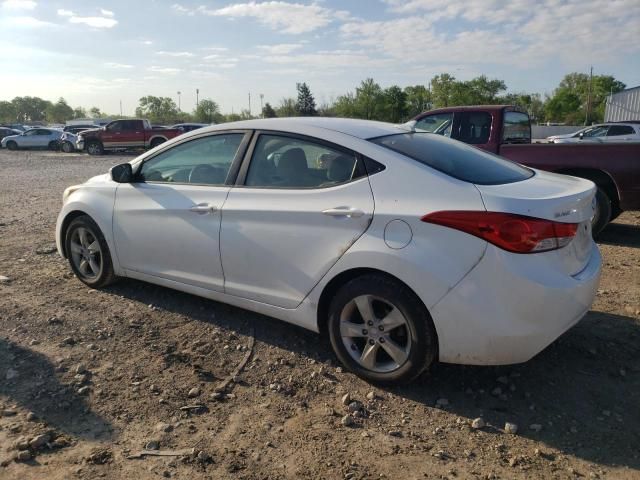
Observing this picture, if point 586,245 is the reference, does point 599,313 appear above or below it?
below

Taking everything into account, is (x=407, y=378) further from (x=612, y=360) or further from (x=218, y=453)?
(x=612, y=360)

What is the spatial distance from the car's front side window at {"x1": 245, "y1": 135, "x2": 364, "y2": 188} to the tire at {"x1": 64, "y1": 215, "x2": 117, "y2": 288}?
1772 millimetres

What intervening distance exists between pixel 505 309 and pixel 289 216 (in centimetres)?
144

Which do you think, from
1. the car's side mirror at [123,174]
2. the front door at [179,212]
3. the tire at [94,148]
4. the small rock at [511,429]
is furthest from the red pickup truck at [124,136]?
the small rock at [511,429]

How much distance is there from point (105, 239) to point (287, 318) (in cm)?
204

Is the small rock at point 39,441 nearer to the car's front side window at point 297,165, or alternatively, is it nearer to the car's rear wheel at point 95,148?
the car's front side window at point 297,165

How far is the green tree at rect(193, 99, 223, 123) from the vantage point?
326ft

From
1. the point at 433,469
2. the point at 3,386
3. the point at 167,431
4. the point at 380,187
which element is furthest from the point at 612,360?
the point at 3,386

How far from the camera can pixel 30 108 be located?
141 m

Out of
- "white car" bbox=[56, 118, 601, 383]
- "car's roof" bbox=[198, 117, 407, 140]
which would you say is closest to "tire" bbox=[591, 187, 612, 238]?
"white car" bbox=[56, 118, 601, 383]

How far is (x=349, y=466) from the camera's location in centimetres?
263

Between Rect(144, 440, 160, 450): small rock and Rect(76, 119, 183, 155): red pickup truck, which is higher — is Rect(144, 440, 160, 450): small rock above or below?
below

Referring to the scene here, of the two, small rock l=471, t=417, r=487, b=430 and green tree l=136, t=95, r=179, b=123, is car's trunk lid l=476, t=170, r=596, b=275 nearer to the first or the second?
small rock l=471, t=417, r=487, b=430

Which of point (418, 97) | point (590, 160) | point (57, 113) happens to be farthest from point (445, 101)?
point (57, 113)
